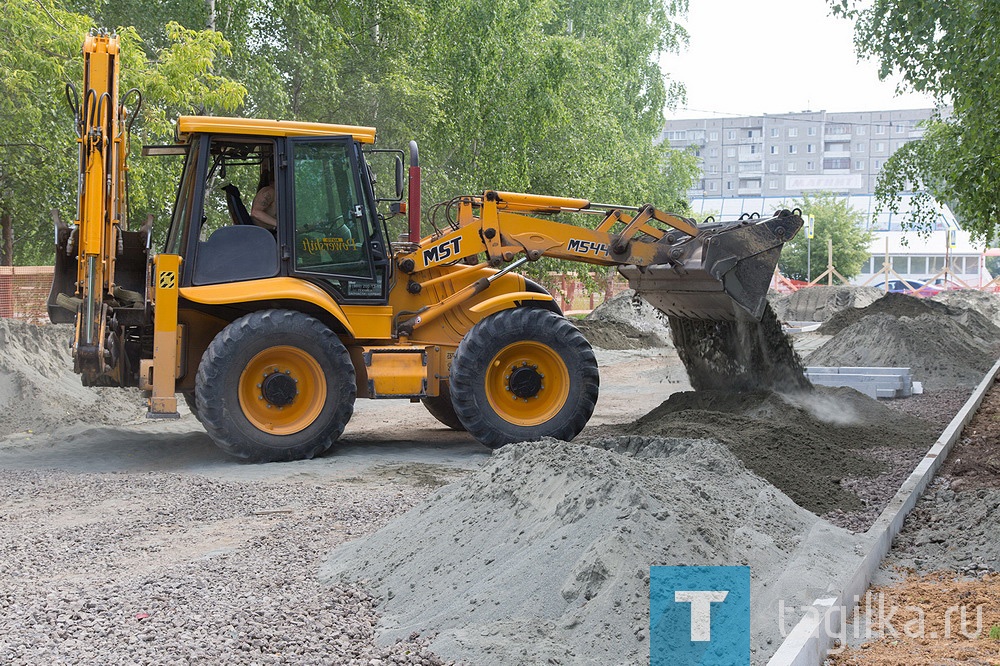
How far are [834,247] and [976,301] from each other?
27296 millimetres

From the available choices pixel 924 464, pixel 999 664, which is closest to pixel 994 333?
pixel 924 464

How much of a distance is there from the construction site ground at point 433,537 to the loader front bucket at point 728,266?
1098 millimetres

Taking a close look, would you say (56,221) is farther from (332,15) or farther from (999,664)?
(332,15)

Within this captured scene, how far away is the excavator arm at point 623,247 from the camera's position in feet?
34.0

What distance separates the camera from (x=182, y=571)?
590cm

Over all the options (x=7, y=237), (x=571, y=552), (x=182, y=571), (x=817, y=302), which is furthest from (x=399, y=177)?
(x=817, y=302)

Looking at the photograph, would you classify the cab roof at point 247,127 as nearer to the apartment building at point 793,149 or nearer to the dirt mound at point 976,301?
the dirt mound at point 976,301

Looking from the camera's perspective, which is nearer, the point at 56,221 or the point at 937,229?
the point at 56,221

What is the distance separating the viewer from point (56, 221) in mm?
9289

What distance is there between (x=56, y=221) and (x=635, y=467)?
5.57m

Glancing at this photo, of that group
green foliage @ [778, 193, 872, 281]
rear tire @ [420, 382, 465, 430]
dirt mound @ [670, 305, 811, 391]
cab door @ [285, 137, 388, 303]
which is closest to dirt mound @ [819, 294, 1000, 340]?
dirt mound @ [670, 305, 811, 391]

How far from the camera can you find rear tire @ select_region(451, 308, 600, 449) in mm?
9859

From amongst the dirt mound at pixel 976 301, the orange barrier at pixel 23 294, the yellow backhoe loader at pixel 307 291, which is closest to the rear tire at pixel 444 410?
the yellow backhoe loader at pixel 307 291

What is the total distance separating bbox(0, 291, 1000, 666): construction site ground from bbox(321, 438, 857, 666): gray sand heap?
13 millimetres
